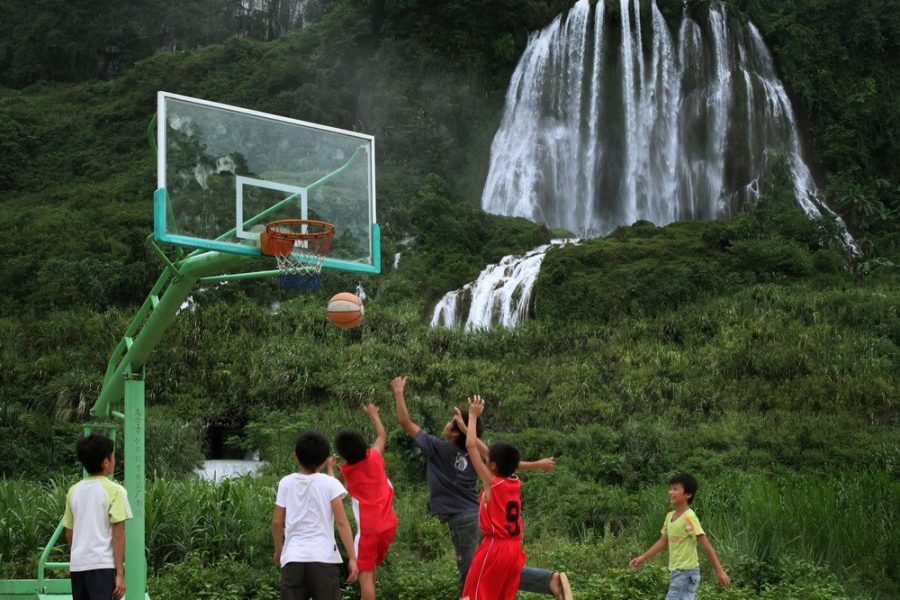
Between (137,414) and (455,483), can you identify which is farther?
(137,414)

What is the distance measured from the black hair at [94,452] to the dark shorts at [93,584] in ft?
1.87

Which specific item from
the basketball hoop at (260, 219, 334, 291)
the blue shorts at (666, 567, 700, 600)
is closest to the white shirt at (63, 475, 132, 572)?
the basketball hoop at (260, 219, 334, 291)

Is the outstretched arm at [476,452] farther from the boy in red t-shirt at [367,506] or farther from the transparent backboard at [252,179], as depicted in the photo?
the transparent backboard at [252,179]

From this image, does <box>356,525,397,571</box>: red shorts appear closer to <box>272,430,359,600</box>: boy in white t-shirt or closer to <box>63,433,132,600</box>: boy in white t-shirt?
<box>272,430,359,600</box>: boy in white t-shirt

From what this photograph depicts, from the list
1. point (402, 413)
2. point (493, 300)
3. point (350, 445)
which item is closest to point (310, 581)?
point (350, 445)

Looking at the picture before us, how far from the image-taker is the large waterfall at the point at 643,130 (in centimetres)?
4075

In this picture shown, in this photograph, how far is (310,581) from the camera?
21.6 feet

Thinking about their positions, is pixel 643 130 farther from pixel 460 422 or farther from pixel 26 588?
pixel 460 422

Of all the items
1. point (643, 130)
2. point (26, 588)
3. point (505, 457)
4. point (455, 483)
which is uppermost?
point (643, 130)

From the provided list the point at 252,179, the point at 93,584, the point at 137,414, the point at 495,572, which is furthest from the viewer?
the point at 252,179

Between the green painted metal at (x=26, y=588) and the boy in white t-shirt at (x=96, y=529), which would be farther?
the green painted metal at (x=26, y=588)

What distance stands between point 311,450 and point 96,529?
1290mm

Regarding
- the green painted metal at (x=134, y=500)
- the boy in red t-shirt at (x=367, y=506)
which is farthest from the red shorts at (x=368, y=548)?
the green painted metal at (x=134, y=500)

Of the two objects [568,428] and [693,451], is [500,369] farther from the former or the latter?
[693,451]
